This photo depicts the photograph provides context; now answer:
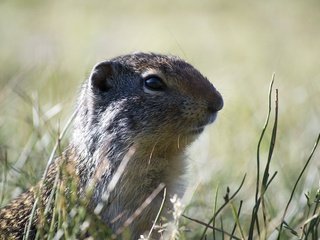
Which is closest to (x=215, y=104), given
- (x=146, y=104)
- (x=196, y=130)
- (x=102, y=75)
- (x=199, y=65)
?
(x=196, y=130)

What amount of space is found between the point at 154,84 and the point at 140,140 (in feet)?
1.11

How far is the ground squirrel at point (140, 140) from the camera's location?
420cm

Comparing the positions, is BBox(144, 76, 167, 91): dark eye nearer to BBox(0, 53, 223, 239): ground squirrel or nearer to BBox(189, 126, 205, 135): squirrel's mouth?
BBox(0, 53, 223, 239): ground squirrel

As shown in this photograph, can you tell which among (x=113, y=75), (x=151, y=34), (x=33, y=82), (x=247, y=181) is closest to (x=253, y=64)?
(x=151, y=34)

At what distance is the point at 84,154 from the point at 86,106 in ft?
1.19

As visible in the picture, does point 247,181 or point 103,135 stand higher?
point 103,135

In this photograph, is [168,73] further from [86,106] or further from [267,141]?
[267,141]

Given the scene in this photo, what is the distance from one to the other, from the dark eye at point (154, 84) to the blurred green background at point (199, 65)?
9.4 inches

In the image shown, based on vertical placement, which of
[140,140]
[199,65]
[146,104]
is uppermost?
[146,104]

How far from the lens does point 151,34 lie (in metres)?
10.9

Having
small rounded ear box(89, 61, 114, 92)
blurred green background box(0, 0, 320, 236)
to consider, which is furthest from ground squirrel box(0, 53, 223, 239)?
blurred green background box(0, 0, 320, 236)

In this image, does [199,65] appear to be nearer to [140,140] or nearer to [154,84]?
[154,84]

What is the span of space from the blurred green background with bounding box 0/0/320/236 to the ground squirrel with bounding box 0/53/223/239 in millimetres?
261

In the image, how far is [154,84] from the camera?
4.48 meters
